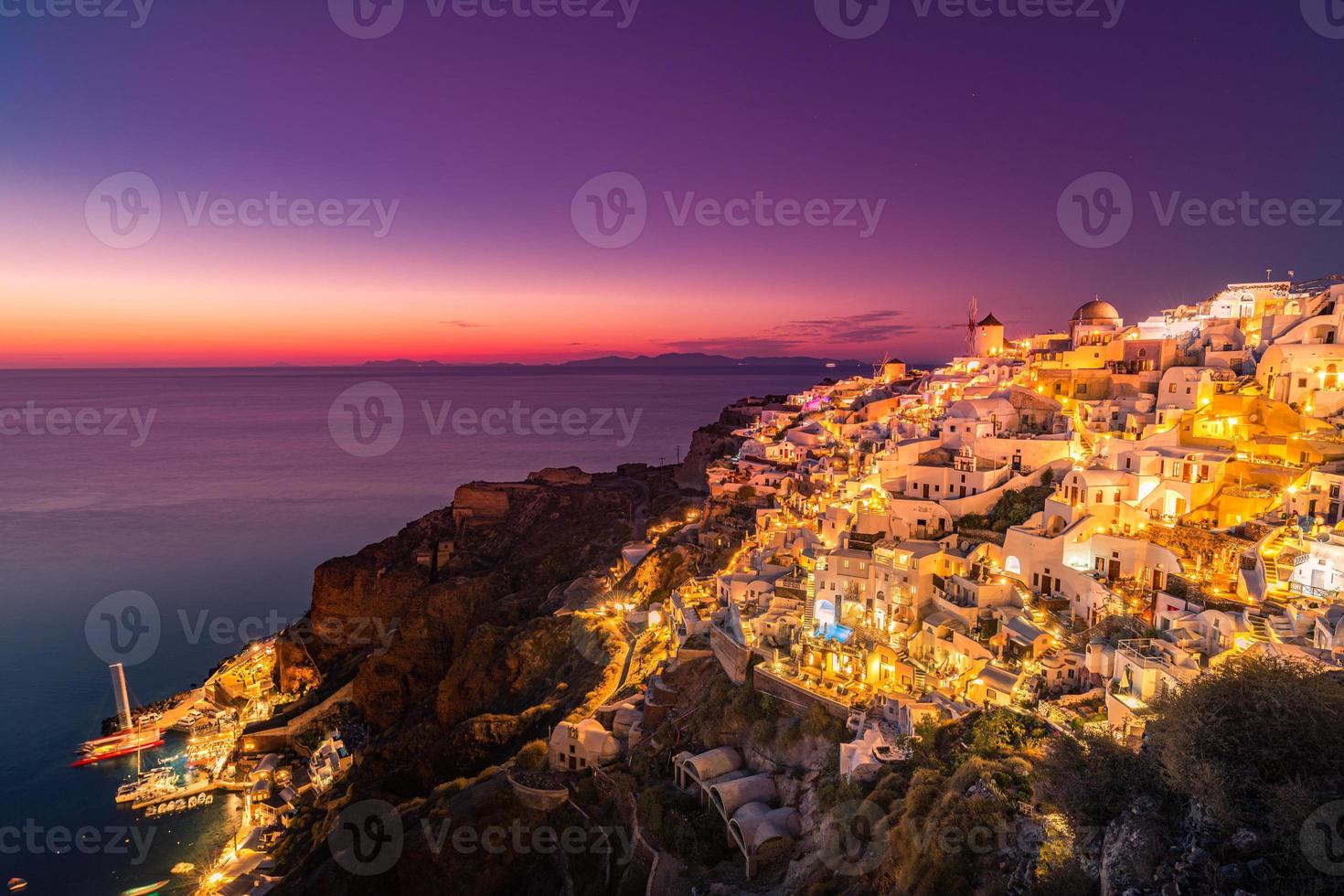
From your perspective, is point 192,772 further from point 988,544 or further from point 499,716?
point 988,544

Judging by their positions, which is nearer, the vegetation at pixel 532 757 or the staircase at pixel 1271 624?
the staircase at pixel 1271 624

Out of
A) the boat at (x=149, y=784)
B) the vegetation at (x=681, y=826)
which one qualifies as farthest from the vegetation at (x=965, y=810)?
the boat at (x=149, y=784)

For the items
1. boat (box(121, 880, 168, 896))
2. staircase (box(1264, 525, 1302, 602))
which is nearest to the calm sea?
boat (box(121, 880, 168, 896))

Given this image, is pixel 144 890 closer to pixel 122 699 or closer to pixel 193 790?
pixel 193 790

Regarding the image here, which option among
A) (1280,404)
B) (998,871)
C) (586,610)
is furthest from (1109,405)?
(586,610)

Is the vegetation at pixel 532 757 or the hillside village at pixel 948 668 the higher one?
the hillside village at pixel 948 668

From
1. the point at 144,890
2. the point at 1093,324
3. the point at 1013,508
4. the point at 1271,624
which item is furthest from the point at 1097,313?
the point at 144,890

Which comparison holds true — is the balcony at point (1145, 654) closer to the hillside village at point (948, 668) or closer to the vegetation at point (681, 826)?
the hillside village at point (948, 668)
